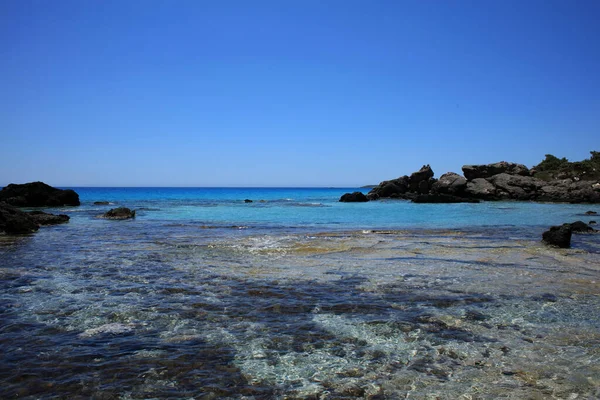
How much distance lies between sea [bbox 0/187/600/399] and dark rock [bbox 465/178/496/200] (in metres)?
56.1

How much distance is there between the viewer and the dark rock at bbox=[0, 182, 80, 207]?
47.8 metres

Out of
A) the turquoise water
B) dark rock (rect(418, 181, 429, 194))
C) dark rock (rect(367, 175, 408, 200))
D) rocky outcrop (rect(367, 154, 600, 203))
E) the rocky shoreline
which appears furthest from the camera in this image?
dark rock (rect(367, 175, 408, 200))

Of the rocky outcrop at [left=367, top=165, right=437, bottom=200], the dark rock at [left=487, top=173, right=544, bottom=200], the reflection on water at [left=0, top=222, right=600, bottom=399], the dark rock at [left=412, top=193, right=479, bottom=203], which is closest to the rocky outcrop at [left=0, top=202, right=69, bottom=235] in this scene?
the reflection on water at [left=0, top=222, right=600, bottom=399]

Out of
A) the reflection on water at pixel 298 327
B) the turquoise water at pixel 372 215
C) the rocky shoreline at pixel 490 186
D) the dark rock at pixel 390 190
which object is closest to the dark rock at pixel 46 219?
the turquoise water at pixel 372 215

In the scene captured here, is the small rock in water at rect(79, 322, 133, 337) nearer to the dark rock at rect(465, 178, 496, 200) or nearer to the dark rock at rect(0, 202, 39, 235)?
the dark rock at rect(0, 202, 39, 235)

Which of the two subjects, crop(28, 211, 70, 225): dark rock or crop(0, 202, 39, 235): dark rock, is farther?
crop(28, 211, 70, 225): dark rock

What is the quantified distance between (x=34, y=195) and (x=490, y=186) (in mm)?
65891

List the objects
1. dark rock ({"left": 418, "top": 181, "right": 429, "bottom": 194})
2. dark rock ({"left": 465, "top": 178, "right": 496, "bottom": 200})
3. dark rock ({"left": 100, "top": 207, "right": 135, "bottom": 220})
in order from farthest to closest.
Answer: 1. dark rock ({"left": 418, "top": 181, "right": 429, "bottom": 194})
2. dark rock ({"left": 465, "top": 178, "right": 496, "bottom": 200})
3. dark rock ({"left": 100, "top": 207, "right": 135, "bottom": 220})

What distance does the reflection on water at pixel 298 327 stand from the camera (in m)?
5.12

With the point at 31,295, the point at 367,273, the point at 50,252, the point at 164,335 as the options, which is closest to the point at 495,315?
the point at 367,273

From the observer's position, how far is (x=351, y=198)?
244ft

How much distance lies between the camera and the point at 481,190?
67.2 m

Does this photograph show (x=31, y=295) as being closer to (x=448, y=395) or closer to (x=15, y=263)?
(x=15, y=263)

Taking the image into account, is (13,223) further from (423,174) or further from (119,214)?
(423,174)
